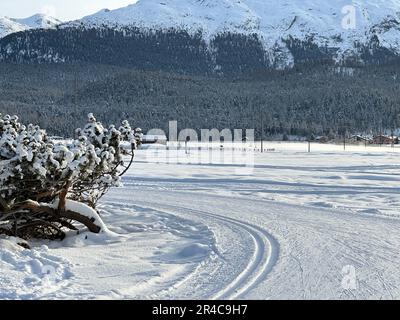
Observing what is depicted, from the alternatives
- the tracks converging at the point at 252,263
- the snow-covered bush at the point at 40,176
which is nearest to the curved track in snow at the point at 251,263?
the tracks converging at the point at 252,263

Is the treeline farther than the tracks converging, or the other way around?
the treeline

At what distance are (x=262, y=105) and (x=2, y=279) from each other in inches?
6387

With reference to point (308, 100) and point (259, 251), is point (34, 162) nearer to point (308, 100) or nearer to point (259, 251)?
point (259, 251)

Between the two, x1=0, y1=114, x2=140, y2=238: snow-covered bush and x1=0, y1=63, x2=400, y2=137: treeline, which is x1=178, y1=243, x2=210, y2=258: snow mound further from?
x1=0, y1=63, x2=400, y2=137: treeline

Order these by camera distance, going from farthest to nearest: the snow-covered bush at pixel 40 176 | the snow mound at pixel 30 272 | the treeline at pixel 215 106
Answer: the treeline at pixel 215 106 < the snow-covered bush at pixel 40 176 < the snow mound at pixel 30 272

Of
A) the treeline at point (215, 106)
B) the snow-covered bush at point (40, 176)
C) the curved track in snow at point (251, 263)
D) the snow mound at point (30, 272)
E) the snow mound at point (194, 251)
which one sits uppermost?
the treeline at point (215, 106)

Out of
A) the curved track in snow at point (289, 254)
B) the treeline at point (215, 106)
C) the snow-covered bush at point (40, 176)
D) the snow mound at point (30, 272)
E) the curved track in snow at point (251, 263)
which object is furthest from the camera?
the treeline at point (215, 106)

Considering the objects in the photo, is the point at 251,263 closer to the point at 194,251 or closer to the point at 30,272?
the point at 194,251

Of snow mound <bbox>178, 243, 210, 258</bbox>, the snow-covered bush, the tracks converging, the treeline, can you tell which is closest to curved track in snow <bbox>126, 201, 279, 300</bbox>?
the tracks converging

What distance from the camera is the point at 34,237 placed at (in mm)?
12297

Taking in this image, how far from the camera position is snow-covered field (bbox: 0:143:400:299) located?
7797 millimetres

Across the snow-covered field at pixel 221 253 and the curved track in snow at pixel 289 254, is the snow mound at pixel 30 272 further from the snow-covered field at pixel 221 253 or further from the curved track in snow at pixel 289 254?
the curved track in snow at pixel 289 254

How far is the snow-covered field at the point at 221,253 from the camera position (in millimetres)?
7797
